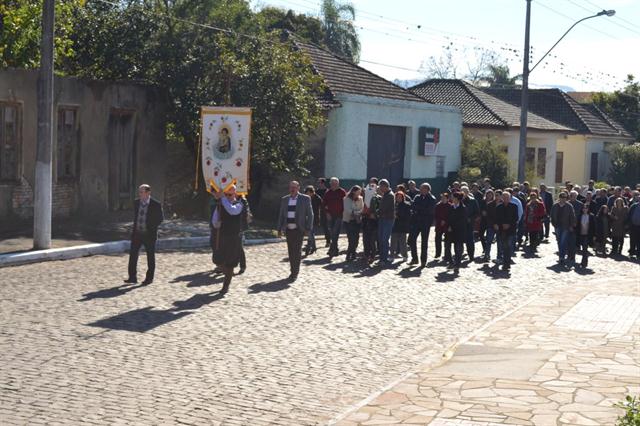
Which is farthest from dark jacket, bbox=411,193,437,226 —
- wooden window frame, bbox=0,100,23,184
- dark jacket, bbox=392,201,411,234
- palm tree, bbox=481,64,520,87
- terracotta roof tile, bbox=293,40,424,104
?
palm tree, bbox=481,64,520,87

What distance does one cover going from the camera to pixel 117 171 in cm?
2683

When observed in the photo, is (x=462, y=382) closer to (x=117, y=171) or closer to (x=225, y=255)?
(x=225, y=255)

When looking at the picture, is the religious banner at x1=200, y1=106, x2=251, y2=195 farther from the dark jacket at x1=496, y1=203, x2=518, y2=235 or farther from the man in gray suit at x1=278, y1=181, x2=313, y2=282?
the dark jacket at x1=496, y1=203, x2=518, y2=235

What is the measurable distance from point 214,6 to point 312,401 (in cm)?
2354

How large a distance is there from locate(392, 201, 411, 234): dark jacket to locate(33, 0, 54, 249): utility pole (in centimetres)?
722

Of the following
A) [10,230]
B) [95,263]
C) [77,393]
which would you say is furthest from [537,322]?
[10,230]

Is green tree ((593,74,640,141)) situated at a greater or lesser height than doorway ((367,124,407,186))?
greater

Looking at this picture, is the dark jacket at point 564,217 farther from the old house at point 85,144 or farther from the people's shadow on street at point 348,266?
the old house at point 85,144

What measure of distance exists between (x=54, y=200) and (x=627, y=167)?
124 ft

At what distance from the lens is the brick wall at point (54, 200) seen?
2306cm

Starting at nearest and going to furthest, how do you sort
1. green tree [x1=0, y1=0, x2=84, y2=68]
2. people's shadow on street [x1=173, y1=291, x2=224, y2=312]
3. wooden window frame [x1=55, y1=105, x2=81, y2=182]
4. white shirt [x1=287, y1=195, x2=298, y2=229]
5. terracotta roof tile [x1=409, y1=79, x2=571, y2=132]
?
people's shadow on street [x1=173, y1=291, x2=224, y2=312] < white shirt [x1=287, y1=195, x2=298, y2=229] < wooden window frame [x1=55, y1=105, x2=81, y2=182] < green tree [x1=0, y1=0, x2=84, y2=68] < terracotta roof tile [x1=409, y1=79, x2=571, y2=132]

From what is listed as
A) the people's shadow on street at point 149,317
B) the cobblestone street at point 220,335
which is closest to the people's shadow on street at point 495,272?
the cobblestone street at point 220,335

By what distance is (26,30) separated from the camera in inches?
1064

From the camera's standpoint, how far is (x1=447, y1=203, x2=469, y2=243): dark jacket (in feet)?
69.3
